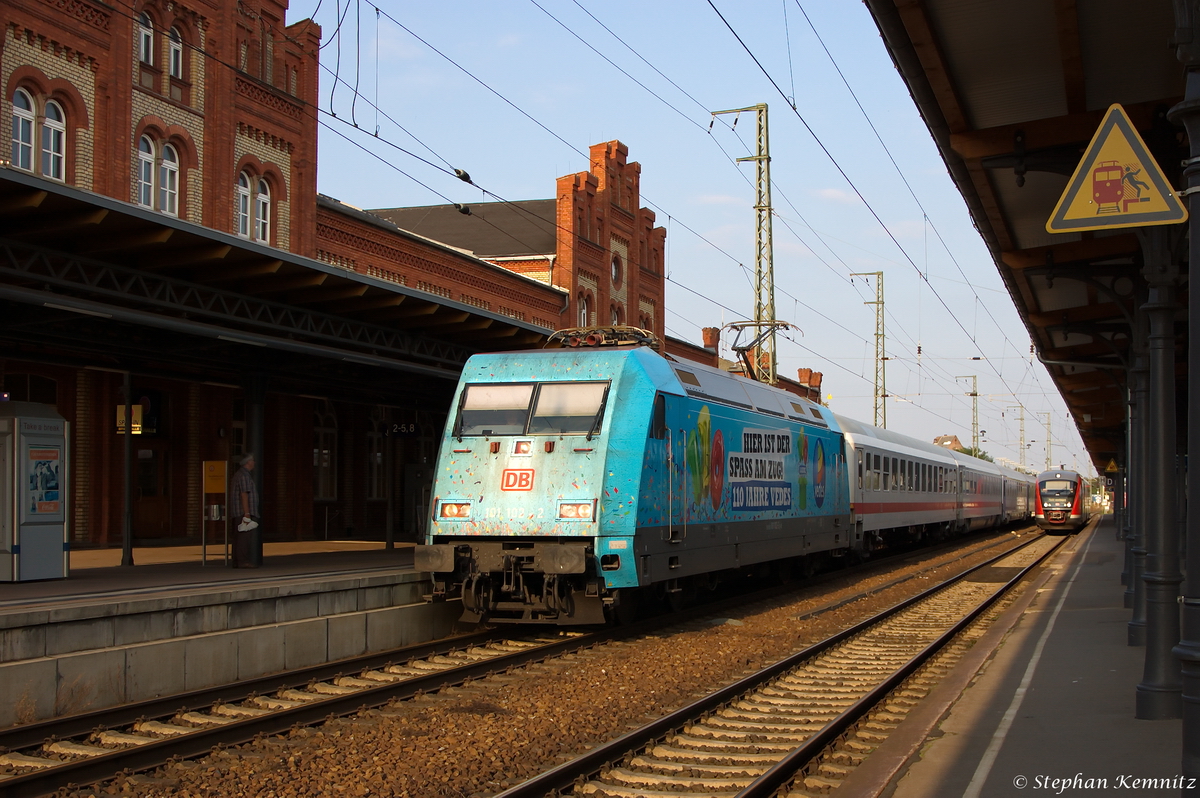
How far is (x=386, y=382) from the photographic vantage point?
2022cm

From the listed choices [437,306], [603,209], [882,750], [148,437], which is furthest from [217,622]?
[603,209]

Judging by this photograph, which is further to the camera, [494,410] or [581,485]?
[494,410]

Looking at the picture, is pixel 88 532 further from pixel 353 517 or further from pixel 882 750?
pixel 882 750

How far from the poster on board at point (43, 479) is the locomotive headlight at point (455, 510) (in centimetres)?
436

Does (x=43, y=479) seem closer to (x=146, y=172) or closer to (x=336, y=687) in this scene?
(x=336, y=687)

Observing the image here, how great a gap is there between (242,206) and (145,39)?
4.16 meters

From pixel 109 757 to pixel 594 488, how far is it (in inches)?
237

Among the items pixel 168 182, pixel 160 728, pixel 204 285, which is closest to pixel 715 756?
pixel 160 728

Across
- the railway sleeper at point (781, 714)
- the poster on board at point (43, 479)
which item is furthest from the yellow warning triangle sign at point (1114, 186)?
the poster on board at point (43, 479)

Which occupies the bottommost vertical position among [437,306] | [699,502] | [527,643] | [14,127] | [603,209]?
[527,643]

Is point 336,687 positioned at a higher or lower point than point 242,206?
lower

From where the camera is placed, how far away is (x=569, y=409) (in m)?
12.5

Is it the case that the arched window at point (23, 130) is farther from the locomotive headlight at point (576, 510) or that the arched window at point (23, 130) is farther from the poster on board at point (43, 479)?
the locomotive headlight at point (576, 510)

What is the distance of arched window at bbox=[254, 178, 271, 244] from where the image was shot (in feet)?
84.5
